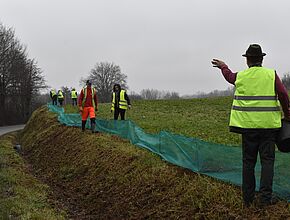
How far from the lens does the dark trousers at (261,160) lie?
15.1 feet

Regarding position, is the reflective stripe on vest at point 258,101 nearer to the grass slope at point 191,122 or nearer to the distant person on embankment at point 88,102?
the grass slope at point 191,122

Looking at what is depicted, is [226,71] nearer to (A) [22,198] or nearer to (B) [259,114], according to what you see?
(B) [259,114]

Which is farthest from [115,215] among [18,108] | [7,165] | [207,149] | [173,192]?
[18,108]

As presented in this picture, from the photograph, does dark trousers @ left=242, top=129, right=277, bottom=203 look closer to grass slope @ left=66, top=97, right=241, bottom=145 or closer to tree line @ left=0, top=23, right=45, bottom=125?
grass slope @ left=66, top=97, right=241, bottom=145

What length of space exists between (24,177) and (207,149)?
6379mm

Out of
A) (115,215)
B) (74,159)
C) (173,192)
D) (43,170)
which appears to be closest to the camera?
(173,192)

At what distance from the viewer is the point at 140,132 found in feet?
32.6

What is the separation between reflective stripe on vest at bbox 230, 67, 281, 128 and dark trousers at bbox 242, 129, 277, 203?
0.14 meters

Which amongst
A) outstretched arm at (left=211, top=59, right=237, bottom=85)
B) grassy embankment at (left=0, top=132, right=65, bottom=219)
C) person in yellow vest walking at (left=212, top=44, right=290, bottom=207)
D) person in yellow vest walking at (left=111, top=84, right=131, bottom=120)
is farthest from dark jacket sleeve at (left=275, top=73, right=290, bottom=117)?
person in yellow vest walking at (left=111, top=84, right=131, bottom=120)

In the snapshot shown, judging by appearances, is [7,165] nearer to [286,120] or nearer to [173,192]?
[173,192]

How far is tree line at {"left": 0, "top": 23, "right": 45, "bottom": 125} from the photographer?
51.6m

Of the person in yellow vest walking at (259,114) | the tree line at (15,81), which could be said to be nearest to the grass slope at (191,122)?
the person in yellow vest walking at (259,114)

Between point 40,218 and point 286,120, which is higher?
point 286,120

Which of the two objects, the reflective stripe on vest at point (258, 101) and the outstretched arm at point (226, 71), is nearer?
the reflective stripe on vest at point (258, 101)
